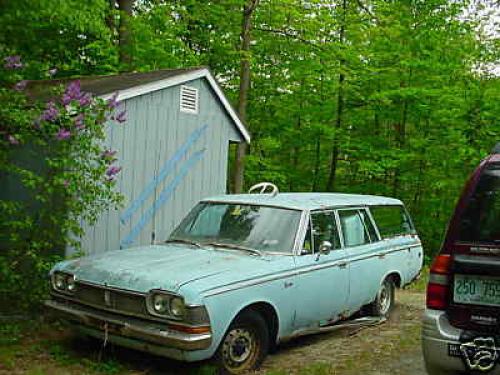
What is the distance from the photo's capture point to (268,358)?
20.6 feet

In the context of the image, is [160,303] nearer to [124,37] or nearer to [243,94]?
[243,94]

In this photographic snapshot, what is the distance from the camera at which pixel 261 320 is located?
571 centimetres

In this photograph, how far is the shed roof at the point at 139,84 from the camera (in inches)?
350

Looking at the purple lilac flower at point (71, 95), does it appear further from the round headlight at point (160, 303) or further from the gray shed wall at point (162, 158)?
the round headlight at point (160, 303)

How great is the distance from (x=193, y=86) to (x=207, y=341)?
6.00 meters

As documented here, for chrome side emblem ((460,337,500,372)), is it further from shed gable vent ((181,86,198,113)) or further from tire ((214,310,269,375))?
shed gable vent ((181,86,198,113))

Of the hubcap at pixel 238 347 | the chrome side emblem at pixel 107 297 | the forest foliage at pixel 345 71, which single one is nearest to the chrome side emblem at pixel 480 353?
the hubcap at pixel 238 347

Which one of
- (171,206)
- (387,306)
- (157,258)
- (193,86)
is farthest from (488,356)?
(193,86)

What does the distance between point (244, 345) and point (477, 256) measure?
2557 millimetres

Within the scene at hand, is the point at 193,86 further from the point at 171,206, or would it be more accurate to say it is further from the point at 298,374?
the point at 298,374

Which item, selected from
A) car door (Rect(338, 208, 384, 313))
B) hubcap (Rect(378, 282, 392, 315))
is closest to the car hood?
car door (Rect(338, 208, 384, 313))

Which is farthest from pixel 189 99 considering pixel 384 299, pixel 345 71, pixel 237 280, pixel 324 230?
pixel 345 71

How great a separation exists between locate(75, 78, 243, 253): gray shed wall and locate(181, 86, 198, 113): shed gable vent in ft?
0.28

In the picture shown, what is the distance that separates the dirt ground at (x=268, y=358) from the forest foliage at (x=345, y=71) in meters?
9.81
